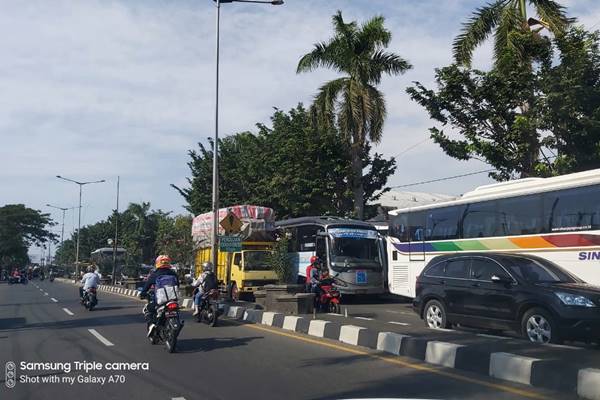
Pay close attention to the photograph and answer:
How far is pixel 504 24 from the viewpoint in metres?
20.3

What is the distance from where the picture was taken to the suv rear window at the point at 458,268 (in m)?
11.6

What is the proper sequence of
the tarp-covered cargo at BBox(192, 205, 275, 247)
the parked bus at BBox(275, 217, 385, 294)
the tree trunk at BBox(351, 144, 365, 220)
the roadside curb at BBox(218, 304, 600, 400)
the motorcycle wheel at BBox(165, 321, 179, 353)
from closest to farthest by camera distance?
the roadside curb at BBox(218, 304, 600, 400) < the motorcycle wheel at BBox(165, 321, 179, 353) < the parked bus at BBox(275, 217, 385, 294) < the tarp-covered cargo at BBox(192, 205, 275, 247) < the tree trunk at BBox(351, 144, 365, 220)

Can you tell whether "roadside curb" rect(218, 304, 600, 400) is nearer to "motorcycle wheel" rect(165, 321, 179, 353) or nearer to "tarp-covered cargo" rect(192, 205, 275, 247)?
"motorcycle wheel" rect(165, 321, 179, 353)

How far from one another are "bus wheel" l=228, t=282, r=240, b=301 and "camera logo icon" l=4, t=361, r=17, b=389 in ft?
35.7

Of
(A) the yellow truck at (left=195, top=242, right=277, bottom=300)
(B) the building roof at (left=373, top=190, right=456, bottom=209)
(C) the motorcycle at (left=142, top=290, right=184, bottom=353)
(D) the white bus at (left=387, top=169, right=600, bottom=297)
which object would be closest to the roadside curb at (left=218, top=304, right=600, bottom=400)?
(C) the motorcycle at (left=142, top=290, right=184, bottom=353)

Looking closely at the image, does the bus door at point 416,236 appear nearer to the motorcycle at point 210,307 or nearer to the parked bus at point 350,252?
the parked bus at point 350,252

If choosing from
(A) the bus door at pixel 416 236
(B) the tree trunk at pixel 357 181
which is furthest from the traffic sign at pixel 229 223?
(B) the tree trunk at pixel 357 181

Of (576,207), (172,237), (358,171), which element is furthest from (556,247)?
(172,237)

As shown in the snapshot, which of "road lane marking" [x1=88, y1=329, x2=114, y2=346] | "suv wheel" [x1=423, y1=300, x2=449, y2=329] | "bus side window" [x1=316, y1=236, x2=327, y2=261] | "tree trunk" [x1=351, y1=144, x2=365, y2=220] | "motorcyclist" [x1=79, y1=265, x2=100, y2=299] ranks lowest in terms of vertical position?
"road lane marking" [x1=88, y1=329, x2=114, y2=346]

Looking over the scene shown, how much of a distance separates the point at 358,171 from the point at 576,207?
15.7 m

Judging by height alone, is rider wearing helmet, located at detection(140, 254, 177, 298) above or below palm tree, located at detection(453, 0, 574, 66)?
below

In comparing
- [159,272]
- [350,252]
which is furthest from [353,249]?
[159,272]

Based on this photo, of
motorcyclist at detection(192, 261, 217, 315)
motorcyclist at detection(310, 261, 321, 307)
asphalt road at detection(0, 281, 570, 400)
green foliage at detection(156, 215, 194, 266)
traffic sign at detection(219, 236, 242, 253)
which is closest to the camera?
asphalt road at detection(0, 281, 570, 400)

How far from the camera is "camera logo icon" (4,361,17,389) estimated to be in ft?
25.2
